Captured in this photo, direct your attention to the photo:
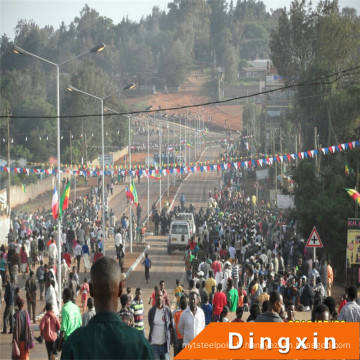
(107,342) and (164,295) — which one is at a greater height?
(107,342)

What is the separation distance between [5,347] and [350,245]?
25.9 ft

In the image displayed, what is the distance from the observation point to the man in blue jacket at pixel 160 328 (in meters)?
12.8

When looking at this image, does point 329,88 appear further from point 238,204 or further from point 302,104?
point 238,204

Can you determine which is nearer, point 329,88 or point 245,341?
point 245,341

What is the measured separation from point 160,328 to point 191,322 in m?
0.48

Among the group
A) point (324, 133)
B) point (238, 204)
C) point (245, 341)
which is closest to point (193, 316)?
point (245, 341)

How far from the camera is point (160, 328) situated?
12820 mm

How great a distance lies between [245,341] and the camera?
31.2 feet

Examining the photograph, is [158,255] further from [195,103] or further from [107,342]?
[195,103]

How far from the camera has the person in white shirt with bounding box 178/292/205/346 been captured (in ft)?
42.5

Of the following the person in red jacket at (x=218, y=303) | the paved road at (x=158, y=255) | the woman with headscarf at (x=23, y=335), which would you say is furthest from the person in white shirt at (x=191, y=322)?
the paved road at (x=158, y=255)

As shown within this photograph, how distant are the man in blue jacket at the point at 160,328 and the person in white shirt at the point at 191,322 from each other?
0.24m

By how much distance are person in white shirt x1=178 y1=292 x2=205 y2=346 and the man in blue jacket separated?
239 mm

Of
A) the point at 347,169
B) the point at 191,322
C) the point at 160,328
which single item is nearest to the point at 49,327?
the point at 160,328
